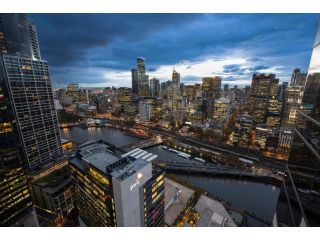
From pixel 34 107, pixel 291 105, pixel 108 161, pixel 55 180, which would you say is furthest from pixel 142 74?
Answer: pixel 108 161

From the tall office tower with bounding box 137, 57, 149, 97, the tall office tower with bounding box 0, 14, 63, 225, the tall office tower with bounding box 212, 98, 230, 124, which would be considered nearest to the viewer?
the tall office tower with bounding box 0, 14, 63, 225

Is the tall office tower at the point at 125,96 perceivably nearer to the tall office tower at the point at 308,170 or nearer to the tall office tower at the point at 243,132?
the tall office tower at the point at 243,132

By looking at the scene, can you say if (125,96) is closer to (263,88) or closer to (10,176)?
(263,88)

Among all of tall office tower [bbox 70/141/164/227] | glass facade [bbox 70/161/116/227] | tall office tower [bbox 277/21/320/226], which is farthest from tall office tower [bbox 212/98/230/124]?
tall office tower [bbox 277/21/320/226]

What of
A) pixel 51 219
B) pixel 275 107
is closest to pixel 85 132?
pixel 51 219

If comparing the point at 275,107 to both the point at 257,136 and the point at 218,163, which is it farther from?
the point at 218,163

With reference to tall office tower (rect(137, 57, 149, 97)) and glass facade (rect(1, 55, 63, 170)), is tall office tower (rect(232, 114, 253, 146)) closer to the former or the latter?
glass facade (rect(1, 55, 63, 170))
